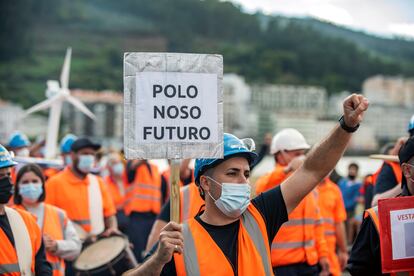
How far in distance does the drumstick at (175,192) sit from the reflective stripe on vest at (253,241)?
0.20 meters

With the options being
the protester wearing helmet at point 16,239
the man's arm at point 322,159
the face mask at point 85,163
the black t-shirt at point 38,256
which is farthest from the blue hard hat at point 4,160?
the face mask at point 85,163

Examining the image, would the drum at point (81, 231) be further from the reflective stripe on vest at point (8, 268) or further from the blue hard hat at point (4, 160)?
the reflective stripe on vest at point (8, 268)

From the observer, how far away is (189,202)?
5.98 metres

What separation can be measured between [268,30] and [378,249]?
15040 centimetres

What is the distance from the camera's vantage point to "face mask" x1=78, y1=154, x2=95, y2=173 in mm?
8141

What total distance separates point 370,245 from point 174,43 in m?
139

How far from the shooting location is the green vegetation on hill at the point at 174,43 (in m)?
124

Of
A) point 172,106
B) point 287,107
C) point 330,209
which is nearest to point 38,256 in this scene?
point 172,106

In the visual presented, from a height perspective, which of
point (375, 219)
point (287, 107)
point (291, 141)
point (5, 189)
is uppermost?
point (287, 107)

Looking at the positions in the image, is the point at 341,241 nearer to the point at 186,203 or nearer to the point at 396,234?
the point at 186,203

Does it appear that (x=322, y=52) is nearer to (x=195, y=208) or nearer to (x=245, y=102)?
(x=245, y=102)

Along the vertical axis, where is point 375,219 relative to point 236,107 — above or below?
below

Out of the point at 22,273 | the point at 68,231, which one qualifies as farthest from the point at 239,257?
the point at 68,231

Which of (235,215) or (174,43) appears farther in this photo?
(174,43)
